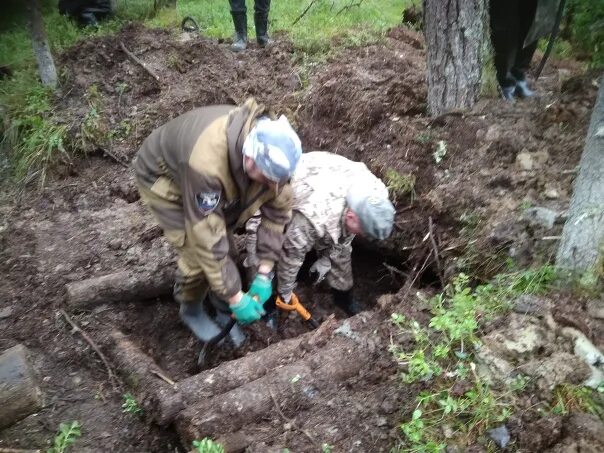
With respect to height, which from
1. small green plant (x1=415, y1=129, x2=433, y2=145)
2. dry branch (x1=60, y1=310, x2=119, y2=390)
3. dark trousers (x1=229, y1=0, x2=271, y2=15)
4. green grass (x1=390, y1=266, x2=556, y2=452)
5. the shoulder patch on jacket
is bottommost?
dry branch (x1=60, y1=310, x2=119, y2=390)

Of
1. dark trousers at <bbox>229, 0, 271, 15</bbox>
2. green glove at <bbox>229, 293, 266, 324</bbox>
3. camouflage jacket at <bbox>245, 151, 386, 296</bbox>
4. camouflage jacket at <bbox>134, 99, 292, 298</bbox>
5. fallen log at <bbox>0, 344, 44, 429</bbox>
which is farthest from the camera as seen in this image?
dark trousers at <bbox>229, 0, 271, 15</bbox>

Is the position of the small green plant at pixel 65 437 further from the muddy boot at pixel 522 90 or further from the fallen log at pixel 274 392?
the muddy boot at pixel 522 90

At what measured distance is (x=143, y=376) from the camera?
2.84 metres

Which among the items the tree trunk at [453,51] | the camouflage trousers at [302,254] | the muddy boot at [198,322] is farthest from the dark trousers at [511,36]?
the muddy boot at [198,322]

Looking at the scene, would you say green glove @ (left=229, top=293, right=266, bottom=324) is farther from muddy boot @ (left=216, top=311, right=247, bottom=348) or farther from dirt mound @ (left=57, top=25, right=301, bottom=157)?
dirt mound @ (left=57, top=25, right=301, bottom=157)

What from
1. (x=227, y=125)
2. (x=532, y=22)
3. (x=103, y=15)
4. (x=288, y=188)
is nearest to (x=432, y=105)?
(x=532, y=22)

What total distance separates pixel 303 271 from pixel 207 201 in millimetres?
1659

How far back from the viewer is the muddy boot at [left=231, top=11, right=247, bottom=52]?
5.86m

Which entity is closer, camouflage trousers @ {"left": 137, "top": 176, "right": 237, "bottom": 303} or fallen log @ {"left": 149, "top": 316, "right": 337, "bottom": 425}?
fallen log @ {"left": 149, "top": 316, "right": 337, "bottom": 425}

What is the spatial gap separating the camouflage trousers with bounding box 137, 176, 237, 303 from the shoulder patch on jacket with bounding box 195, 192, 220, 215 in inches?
13.5

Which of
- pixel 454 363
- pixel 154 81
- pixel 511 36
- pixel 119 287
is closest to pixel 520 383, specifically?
pixel 454 363

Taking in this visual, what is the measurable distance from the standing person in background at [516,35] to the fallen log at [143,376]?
338 centimetres

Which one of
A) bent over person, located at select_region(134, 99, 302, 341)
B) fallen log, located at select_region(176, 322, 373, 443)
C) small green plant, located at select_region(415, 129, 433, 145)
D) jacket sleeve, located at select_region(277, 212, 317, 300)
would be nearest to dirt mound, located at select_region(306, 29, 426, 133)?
small green plant, located at select_region(415, 129, 433, 145)

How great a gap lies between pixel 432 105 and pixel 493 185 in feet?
3.50
